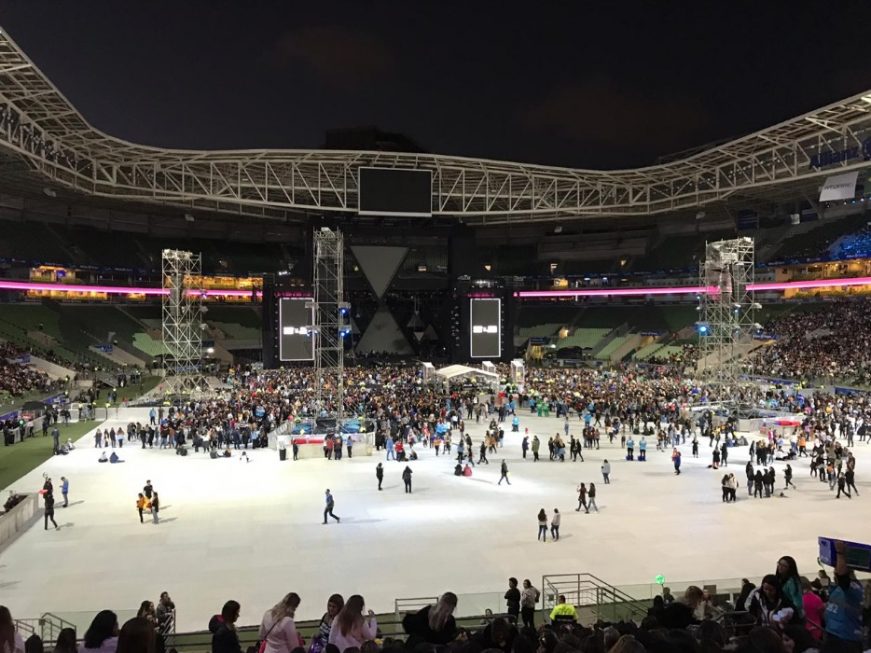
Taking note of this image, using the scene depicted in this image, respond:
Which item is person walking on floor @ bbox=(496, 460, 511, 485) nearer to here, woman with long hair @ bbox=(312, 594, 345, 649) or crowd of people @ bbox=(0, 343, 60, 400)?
woman with long hair @ bbox=(312, 594, 345, 649)

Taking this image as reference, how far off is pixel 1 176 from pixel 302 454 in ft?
101

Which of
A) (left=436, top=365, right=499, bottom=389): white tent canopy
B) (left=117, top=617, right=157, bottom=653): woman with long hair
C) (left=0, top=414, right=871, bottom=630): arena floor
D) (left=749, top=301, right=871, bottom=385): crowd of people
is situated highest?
(left=749, top=301, right=871, bottom=385): crowd of people

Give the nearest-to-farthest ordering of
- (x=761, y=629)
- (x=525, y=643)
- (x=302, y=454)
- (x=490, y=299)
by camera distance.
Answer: (x=761, y=629), (x=525, y=643), (x=302, y=454), (x=490, y=299)

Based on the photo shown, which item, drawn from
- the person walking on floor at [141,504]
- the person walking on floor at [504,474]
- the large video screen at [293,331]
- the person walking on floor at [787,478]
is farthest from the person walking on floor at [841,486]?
the large video screen at [293,331]

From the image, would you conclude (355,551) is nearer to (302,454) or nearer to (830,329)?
(302,454)

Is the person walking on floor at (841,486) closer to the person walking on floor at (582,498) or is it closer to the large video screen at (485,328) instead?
the person walking on floor at (582,498)

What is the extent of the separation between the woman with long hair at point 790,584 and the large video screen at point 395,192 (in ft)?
131

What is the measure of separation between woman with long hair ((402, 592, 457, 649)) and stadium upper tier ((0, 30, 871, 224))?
1049 inches

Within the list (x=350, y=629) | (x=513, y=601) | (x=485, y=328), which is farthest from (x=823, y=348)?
(x=350, y=629)

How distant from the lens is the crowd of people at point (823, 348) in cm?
3800

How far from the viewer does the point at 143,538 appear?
1516cm

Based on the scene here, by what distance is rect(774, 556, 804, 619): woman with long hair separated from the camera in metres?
6.18

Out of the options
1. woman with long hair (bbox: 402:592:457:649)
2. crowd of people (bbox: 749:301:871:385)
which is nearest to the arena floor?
woman with long hair (bbox: 402:592:457:649)

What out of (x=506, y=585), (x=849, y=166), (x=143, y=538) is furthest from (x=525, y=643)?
(x=849, y=166)
